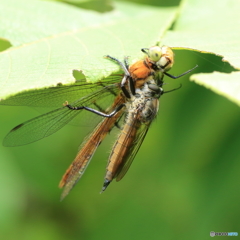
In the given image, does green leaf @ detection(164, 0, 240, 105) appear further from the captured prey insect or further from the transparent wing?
the transparent wing

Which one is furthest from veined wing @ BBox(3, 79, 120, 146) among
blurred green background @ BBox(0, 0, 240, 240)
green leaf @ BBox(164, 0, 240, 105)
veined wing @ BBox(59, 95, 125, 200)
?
green leaf @ BBox(164, 0, 240, 105)

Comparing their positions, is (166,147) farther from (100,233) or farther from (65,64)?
(65,64)

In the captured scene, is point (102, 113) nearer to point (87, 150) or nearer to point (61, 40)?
point (87, 150)

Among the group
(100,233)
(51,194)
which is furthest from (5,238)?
(100,233)

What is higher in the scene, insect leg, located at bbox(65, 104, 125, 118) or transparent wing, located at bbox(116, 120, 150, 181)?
insect leg, located at bbox(65, 104, 125, 118)

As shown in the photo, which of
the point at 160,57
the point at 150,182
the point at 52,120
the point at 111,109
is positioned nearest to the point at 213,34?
the point at 160,57

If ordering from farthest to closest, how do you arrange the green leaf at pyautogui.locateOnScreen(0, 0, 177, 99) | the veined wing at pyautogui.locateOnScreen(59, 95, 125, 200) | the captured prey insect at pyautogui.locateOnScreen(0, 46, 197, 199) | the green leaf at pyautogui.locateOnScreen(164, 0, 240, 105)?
the veined wing at pyautogui.locateOnScreen(59, 95, 125, 200)
the captured prey insect at pyautogui.locateOnScreen(0, 46, 197, 199)
the green leaf at pyautogui.locateOnScreen(0, 0, 177, 99)
the green leaf at pyautogui.locateOnScreen(164, 0, 240, 105)

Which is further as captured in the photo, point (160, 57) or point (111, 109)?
point (111, 109)
